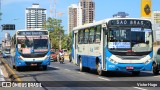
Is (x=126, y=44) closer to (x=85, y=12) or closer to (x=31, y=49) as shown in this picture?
(x=31, y=49)

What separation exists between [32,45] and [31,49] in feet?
0.99

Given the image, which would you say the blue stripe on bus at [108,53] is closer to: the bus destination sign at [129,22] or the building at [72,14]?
the bus destination sign at [129,22]

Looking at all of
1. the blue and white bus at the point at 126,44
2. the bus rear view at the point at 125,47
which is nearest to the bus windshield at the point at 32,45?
the blue and white bus at the point at 126,44

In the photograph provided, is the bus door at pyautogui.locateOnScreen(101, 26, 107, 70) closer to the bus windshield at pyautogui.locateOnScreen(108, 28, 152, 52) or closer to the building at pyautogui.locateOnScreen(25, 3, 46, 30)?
the bus windshield at pyautogui.locateOnScreen(108, 28, 152, 52)

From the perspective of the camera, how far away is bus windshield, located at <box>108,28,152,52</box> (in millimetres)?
20984

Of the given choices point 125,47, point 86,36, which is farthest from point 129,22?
point 86,36

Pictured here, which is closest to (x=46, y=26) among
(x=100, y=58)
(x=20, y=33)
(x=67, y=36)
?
(x=67, y=36)

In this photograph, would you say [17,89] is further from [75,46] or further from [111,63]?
[75,46]

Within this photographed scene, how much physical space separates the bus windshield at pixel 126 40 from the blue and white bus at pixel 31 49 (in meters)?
9.02

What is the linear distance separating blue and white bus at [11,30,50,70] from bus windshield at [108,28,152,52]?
29.6 ft

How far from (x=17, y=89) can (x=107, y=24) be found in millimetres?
7308

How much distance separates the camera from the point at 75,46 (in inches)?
1144

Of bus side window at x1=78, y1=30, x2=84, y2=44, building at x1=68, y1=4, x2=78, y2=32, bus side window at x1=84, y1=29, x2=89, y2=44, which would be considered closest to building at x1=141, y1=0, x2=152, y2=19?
bus side window at x1=78, y1=30, x2=84, y2=44

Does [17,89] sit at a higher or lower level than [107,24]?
lower
